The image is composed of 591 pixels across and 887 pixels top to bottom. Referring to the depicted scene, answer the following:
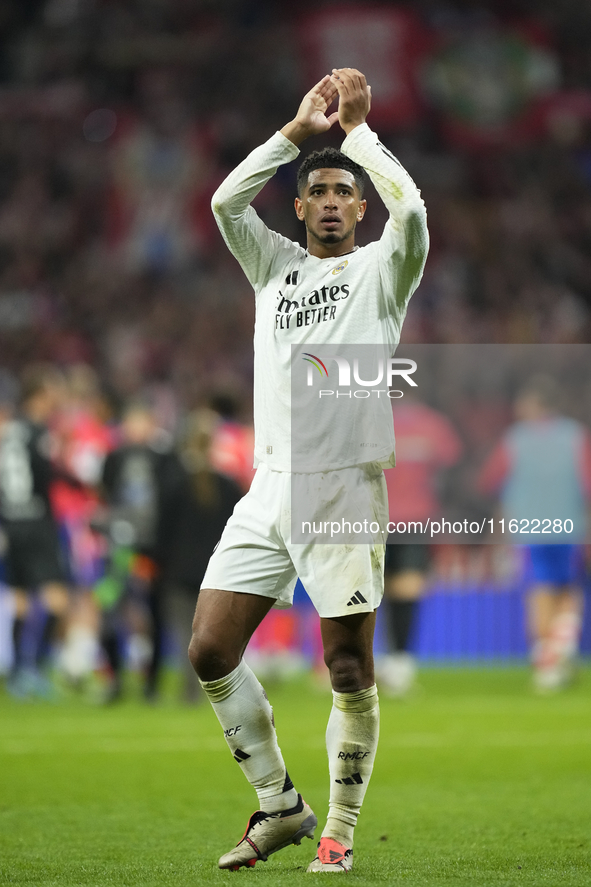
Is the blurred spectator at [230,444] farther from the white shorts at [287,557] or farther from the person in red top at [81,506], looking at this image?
the white shorts at [287,557]

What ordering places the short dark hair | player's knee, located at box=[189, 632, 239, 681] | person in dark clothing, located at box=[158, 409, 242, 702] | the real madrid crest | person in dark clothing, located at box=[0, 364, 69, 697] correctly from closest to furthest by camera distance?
player's knee, located at box=[189, 632, 239, 681] → the real madrid crest → the short dark hair → person in dark clothing, located at box=[158, 409, 242, 702] → person in dark clothing, located at box=[0, 364, 69, 697]

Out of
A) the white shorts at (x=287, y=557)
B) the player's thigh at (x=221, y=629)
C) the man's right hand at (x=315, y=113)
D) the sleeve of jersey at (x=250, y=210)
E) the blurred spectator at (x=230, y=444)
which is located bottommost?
the player's thigh at (x=221, y=629)

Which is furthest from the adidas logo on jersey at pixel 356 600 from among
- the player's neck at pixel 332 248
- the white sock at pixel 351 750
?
the player's neck at pixel 332 248

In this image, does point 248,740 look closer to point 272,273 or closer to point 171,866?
point 171,866

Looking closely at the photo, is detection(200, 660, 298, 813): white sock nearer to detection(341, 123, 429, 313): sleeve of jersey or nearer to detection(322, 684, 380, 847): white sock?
detection(322, 684, 380, 847): white sock

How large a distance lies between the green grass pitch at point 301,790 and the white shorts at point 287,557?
883 mm

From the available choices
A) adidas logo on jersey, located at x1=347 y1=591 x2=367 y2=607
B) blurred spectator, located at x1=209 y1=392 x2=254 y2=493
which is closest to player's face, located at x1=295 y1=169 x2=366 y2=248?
adidas logo on jersey, located at x1=347 y1=591 x2=367 y2=607

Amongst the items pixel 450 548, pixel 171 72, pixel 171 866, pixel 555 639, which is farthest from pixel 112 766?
pixel 171 72

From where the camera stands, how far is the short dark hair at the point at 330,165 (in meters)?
4.40

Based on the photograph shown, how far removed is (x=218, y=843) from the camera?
468 centimetres

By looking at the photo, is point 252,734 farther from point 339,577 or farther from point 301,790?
point 301,790

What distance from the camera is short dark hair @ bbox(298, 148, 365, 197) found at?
440cm

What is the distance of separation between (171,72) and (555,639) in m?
16.0

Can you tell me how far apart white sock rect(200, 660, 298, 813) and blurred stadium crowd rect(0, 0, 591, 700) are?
Result: 13952mm
